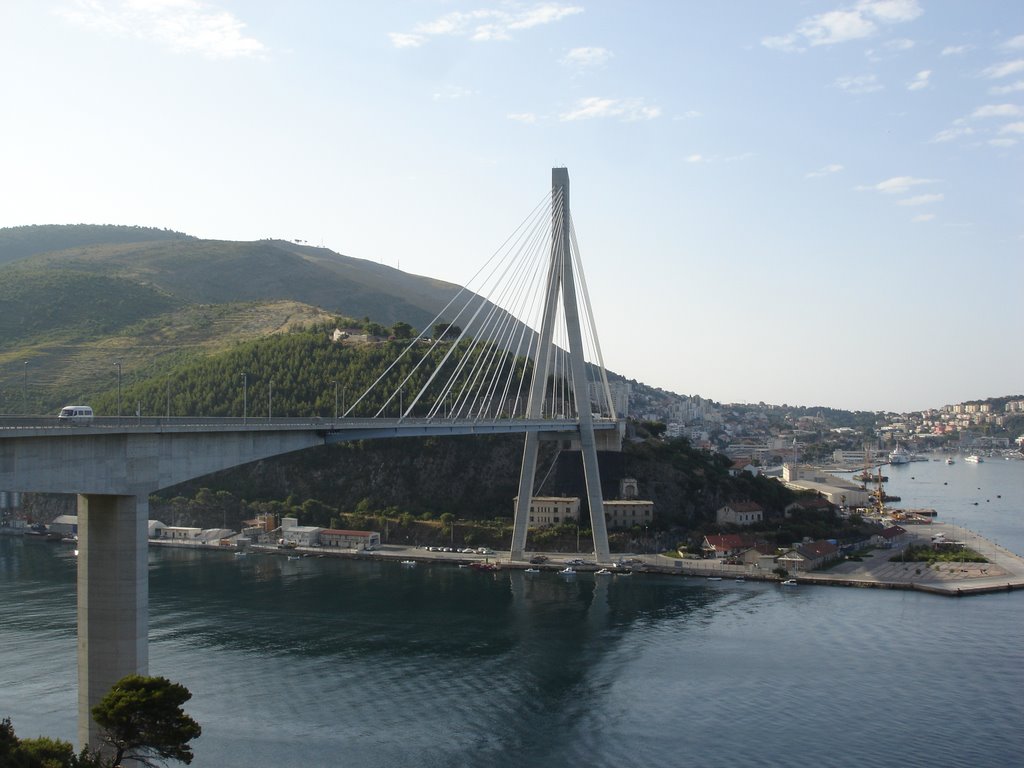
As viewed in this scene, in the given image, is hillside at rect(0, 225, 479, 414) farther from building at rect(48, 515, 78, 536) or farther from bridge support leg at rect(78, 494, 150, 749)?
bridge support leg at rect(78, 494, 150, 749)

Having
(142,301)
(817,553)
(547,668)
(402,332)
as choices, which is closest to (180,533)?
(402,332)

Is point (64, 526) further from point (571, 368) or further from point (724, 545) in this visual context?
point (724, 545)

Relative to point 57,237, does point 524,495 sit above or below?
below

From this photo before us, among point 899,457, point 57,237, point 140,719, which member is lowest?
point 140,719

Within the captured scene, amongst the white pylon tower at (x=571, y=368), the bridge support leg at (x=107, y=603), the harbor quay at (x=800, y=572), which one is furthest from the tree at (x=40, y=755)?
the harbor quay at (x=800, y=572)

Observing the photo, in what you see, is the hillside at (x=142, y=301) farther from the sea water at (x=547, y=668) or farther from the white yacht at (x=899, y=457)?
the white yacht at (x=899, y=457)
